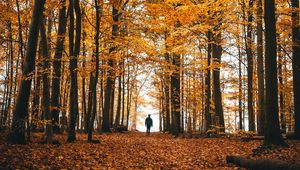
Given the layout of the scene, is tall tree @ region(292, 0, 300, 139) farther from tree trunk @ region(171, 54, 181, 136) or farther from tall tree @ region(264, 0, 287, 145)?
tree trunk @ region(171, 54, 181, 136)

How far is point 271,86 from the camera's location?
33.6 feet

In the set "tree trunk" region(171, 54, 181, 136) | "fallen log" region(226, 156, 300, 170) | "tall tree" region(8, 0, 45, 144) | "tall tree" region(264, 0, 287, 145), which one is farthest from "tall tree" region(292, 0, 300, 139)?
"tall tree" region(8, 0, 45, 144)

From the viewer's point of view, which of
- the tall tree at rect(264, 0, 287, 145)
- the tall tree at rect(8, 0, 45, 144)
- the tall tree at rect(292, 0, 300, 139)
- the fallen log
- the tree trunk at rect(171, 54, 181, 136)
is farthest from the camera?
the tree trunk at rect(171, 54, 181, 136)

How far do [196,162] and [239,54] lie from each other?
1805 cm

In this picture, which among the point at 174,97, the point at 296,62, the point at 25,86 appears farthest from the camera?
the point at 174,97

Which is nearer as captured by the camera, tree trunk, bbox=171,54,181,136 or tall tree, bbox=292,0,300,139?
tall tree, bbox=292,0,300,139

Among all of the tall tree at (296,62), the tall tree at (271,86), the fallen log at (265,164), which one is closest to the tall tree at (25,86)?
the fallen log at (265,164)

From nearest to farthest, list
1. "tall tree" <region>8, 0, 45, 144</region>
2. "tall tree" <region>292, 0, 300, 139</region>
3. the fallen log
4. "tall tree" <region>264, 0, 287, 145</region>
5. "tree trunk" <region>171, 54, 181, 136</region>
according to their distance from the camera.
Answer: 1. the fallen log
2. "tall tree" <region>8, 0, 45, 144</region>
3. "tall tree" <region>264, 0, 287, 145</region>
4. "tall tree" <region>292, 0, 300, 139</region>
5. "tree trunk" <region>171, 54, 181, 136</region>

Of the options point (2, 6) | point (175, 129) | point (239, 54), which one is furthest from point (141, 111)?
point (2, 6)

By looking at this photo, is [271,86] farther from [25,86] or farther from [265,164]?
[25,86]

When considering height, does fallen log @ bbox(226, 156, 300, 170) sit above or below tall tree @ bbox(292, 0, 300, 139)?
below

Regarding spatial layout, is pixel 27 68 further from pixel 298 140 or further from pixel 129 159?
pixel 298 140

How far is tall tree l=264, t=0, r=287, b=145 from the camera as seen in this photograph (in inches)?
400

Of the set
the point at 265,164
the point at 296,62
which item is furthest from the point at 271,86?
the point at 265,164
